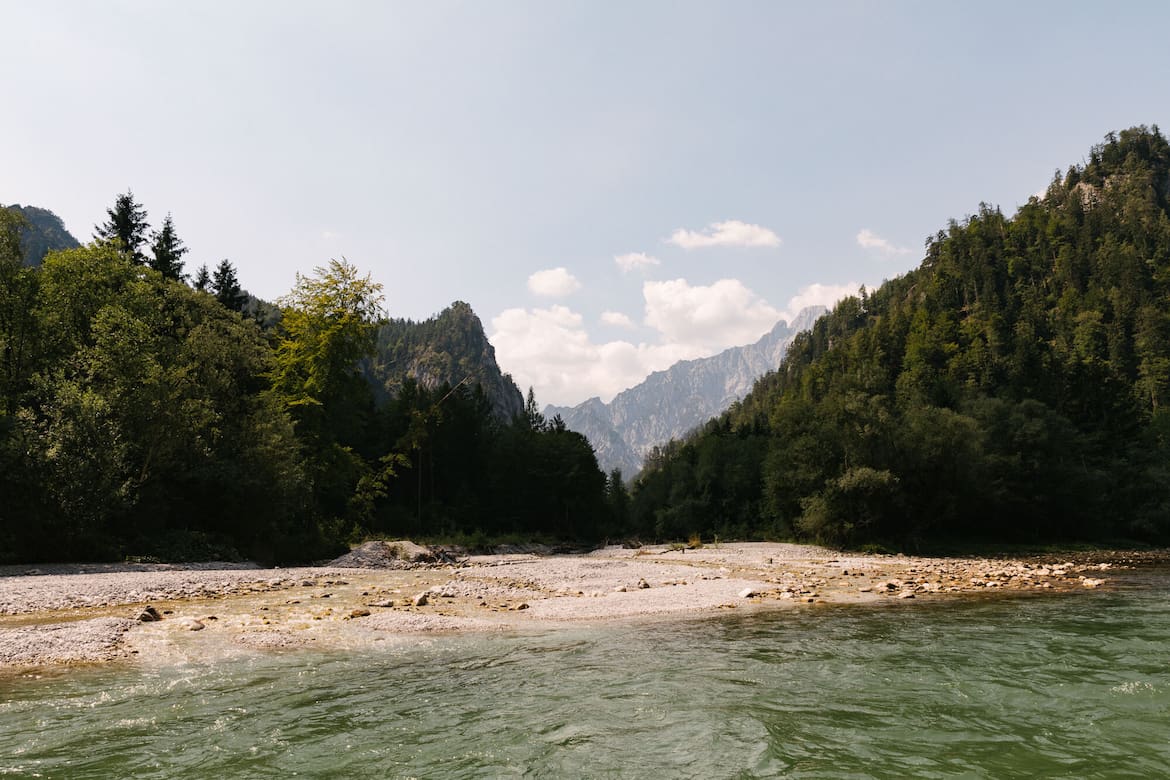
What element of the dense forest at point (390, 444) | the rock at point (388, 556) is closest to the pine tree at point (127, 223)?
the dense forest at point (390, 444)

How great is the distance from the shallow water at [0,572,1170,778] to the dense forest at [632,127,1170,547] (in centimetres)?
4444

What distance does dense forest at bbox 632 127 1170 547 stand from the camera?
56.8 metres

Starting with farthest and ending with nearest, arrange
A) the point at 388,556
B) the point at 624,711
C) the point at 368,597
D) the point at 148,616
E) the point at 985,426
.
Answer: the point at 985,426 → the point at 388,556 → the point at 368,597 → the point at 148,616 → the point at 624,711

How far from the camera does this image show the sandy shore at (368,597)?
13.9m

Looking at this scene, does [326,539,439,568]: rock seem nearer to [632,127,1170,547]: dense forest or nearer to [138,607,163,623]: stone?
[138,607,163,623]: stone

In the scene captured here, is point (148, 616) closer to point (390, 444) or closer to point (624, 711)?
point (624, 711)

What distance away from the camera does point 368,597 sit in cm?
2192

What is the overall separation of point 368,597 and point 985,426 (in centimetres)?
6653

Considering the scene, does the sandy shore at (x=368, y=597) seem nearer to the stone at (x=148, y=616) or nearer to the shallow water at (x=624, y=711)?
the stone at (x=148, y=616)

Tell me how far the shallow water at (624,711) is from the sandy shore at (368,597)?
2132mm

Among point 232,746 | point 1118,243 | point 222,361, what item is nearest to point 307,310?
point 222,361

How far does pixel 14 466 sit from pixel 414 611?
20.0 m

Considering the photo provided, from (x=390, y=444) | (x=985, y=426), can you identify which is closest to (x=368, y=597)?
(x=390, y=444)

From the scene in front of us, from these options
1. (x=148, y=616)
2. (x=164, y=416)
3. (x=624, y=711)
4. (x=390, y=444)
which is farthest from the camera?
(x=390, y=444)
